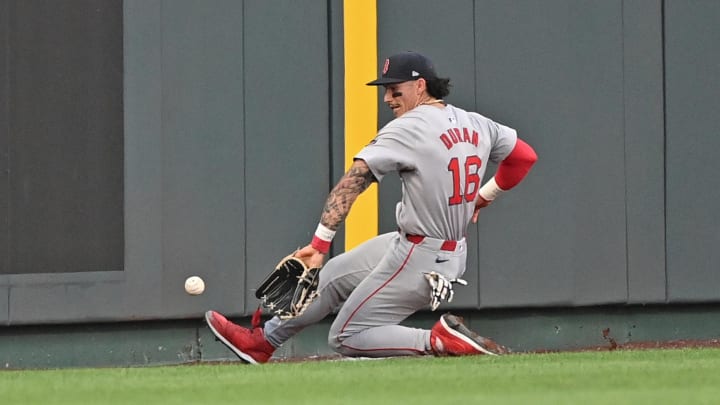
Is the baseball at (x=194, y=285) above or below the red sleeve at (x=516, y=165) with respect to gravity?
below

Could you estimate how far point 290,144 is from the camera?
9.23 meters

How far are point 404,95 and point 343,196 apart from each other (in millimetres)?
742

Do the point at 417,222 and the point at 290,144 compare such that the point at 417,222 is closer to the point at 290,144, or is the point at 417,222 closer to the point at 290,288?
the point at 290,288

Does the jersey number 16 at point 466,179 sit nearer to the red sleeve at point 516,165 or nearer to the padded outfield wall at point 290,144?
the red sleeve at point 516,165

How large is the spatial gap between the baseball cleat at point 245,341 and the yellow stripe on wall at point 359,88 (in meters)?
1.50

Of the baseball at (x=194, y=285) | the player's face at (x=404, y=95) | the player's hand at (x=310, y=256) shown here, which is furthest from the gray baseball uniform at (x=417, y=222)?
the baseball at (x=194, y=285)

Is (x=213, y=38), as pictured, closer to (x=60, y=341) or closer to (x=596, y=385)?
(x=60, y=341)

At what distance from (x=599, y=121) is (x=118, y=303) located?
3098 mm

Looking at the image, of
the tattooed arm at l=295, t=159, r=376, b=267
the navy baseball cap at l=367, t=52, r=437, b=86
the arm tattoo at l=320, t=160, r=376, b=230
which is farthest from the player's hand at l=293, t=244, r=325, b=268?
the navy baseball cap at l=367, t=52, r=437, b=86

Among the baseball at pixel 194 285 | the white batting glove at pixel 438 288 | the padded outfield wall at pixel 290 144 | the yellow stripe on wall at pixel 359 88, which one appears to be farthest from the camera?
the yellow stripe on wall at pixel 359 88

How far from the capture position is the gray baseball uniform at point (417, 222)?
7.46 metres

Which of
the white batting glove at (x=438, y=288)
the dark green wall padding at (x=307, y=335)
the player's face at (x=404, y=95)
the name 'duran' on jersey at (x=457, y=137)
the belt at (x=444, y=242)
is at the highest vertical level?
the player's face at (x=404, y=95)

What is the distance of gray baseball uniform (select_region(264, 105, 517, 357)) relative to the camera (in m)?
7.46

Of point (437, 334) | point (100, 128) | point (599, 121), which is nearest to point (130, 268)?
point (100, 128)
